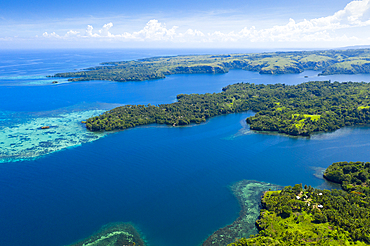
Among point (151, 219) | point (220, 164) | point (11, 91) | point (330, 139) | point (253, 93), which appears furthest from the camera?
point (11, 91)

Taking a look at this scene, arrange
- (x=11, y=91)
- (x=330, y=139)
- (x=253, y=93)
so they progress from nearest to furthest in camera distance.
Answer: (x=330, y=139) < (x=253, y=93) < (x=11, y=91)

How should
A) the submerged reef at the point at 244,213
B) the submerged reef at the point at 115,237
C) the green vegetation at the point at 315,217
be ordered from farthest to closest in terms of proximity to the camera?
the submerged reef at the point at 244,213 < the submerged reef at the point at 115,237 < the green vegetation at the point at 315,217

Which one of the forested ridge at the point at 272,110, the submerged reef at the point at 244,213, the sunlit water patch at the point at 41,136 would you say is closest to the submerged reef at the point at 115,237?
the submerged reef at the point at 244,213

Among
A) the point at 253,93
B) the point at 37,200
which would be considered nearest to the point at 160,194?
the point at 37,200

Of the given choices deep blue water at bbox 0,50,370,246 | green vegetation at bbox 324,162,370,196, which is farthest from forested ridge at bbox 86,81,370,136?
green vegetation at bbox 324,162,370,196

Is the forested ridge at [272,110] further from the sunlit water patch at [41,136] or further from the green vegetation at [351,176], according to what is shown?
the green vegetation at [351,176]

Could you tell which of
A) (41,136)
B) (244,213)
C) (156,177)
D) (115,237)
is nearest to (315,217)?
(244,213)

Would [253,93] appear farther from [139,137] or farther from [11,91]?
[11,91]
